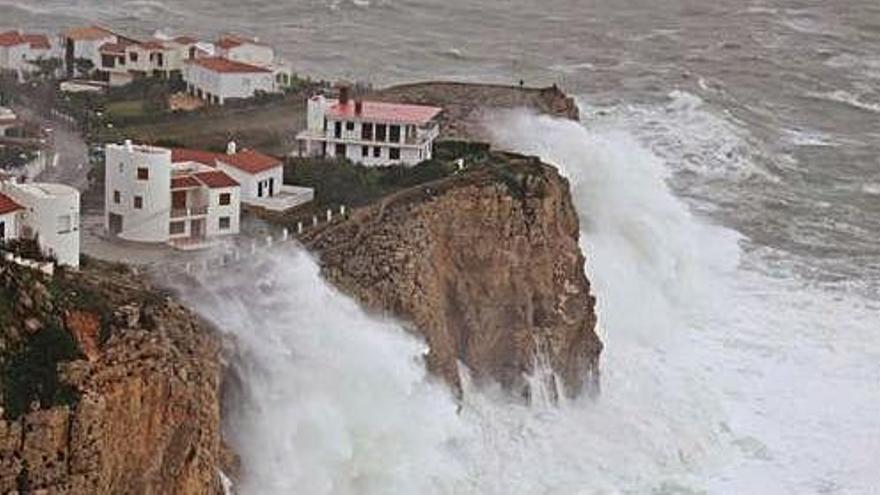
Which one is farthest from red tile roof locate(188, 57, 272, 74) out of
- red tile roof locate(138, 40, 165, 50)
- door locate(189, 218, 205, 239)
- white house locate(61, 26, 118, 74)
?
door locate(189, 218, 205, 239)

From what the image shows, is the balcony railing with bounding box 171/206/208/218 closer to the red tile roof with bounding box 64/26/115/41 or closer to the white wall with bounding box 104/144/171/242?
the white wall with bounding box 104/144/171/242

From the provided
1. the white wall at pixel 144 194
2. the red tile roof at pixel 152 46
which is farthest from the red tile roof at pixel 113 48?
the white wall at pixel 144 194

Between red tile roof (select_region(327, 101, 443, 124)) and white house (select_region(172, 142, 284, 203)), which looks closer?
white house (select_region(172, 142, 284, 203))

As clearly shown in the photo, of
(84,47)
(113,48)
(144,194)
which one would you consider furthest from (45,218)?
(84,47)

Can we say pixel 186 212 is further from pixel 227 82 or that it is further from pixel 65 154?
pixel 227 82

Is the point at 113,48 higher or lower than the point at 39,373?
lower

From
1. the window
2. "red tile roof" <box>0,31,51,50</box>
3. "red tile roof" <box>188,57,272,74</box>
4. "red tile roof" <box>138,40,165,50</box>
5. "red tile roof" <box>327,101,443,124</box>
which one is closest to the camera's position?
the window
